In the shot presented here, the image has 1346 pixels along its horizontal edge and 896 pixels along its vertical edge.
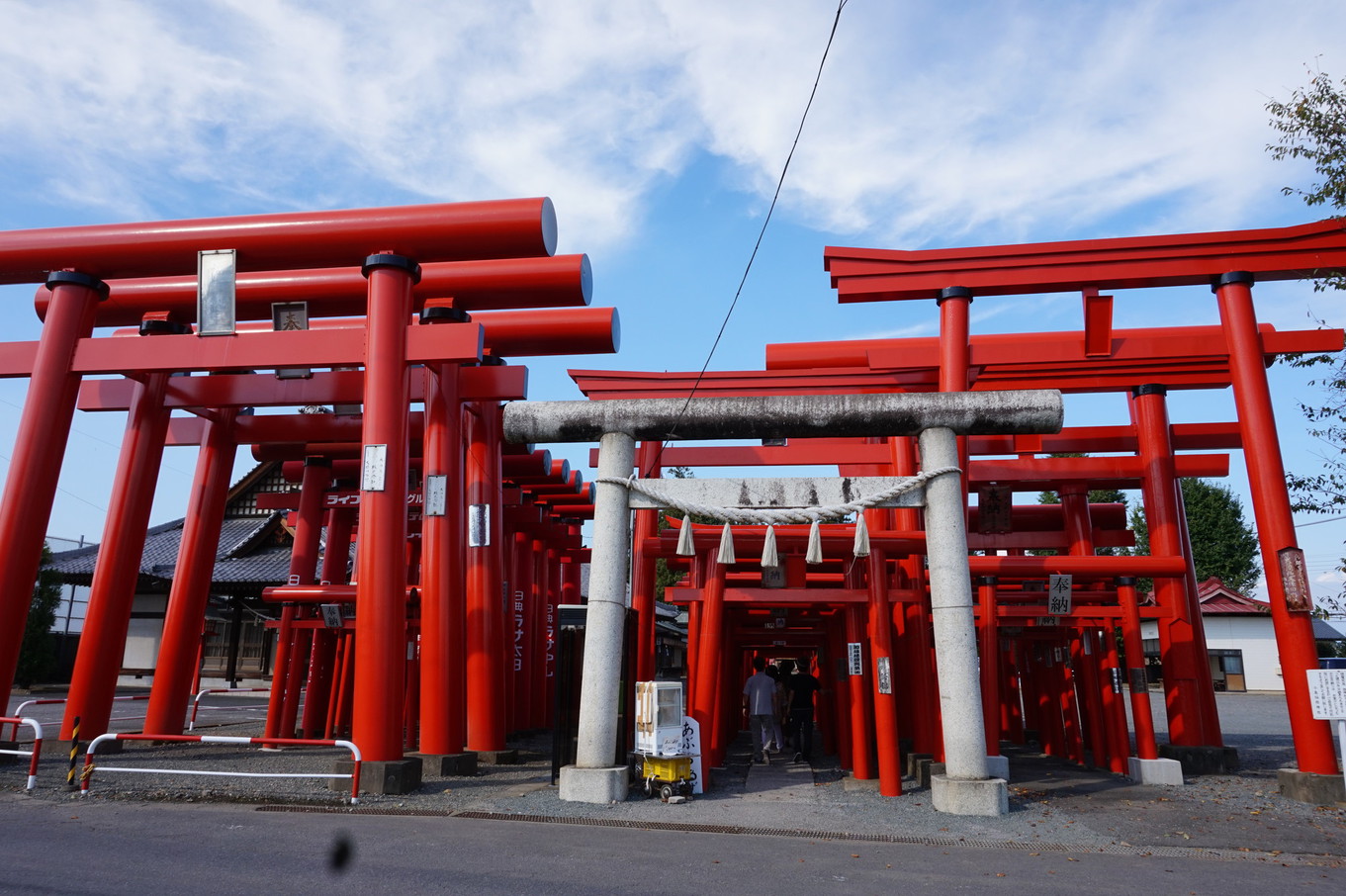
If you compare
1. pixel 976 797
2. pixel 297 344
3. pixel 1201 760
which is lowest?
pixel 976 797

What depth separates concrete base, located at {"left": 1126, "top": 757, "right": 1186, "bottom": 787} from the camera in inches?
448

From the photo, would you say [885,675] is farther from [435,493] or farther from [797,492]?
[435,493]

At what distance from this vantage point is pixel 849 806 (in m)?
9.45

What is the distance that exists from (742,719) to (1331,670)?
1878 cm

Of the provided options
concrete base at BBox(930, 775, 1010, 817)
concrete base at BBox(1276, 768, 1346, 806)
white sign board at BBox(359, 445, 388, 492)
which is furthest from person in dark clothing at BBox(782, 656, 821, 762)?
white sign board at BBox(359, 445, 388, 492)

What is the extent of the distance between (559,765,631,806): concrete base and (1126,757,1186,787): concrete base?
706cm

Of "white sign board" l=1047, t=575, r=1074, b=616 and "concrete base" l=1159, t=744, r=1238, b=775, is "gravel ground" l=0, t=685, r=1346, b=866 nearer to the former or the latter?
"concrete base" l=1159, t=744, r=1238, b=775

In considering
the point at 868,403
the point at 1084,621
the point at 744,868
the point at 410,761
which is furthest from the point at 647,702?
the point at 1084,621

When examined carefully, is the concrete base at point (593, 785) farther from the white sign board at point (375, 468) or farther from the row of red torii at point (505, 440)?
the white sign board at point (375, 468)

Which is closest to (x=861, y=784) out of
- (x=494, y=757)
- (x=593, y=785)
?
(x=593, y=785)

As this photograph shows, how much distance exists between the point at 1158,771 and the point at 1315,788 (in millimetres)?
1976

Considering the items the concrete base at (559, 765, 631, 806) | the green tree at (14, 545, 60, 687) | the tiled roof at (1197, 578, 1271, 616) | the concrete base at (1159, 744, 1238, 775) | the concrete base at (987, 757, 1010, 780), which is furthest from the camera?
the tiled roof at (1197, 578, 1271, 616)

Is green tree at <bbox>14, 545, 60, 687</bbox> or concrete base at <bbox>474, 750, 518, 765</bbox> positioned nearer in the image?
concrete base at <bbox>474, 750, 518, 765</bbox>

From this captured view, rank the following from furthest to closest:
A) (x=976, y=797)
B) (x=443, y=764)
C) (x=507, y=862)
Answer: (x=443, y=764) → (x=976, y=797) → (x=507, y=862)
